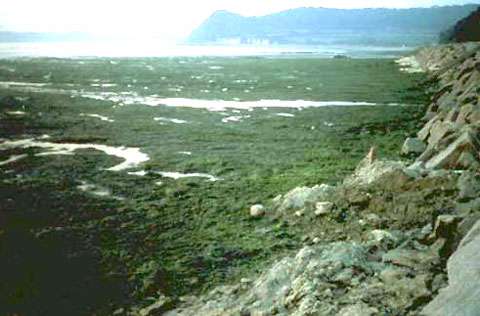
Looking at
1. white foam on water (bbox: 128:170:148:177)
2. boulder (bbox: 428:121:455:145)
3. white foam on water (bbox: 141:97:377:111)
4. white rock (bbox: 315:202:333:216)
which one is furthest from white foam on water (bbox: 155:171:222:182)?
white foam on water (bbox: 141:97:377:111)

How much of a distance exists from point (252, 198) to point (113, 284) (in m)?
6.76

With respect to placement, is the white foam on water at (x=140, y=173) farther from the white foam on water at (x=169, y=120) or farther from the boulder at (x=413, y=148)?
the white foam on water at (x=169, y=120)

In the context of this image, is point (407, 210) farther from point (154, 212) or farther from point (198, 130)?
point (198, 130)

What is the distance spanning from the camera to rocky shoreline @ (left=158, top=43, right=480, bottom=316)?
8.16 meters

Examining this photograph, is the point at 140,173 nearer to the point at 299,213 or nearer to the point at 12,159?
the point at 12,159

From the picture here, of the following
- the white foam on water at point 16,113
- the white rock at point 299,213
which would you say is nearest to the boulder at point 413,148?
the white rock at point 299,213

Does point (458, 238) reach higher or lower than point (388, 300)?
higher

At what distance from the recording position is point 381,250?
1035cm

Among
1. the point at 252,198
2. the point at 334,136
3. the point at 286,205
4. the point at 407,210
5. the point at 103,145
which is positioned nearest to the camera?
the point at 407,210

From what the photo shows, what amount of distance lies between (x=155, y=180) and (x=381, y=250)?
11000mm

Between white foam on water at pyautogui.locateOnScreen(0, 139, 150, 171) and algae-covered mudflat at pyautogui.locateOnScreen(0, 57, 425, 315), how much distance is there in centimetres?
5

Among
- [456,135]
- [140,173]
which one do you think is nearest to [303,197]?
[456,135]

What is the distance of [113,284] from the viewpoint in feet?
36.8

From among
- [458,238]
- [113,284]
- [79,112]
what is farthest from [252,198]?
[79,112]
